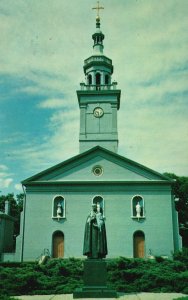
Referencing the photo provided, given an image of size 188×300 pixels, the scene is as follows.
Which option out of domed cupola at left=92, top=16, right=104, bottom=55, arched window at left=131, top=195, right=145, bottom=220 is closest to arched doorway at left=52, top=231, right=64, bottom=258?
arched window at left=131, top=195, right=145, bottom=220

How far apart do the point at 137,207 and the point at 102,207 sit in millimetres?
2851

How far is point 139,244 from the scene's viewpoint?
29281mm

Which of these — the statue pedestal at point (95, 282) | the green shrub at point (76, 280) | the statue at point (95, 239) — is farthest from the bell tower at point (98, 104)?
the statue pedestal at point (95, 282)

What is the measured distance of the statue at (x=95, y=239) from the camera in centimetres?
1327

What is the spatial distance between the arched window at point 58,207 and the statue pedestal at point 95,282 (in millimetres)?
16909

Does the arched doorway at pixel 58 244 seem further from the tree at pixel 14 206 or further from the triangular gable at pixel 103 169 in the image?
the tree at pixel 14 206

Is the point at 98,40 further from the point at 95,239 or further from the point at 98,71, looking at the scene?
the point at 95,239

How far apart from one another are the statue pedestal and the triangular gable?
1758cm

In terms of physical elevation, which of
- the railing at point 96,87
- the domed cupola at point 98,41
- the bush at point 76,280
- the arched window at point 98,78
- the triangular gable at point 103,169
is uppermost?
the domed cupola at point 98,41

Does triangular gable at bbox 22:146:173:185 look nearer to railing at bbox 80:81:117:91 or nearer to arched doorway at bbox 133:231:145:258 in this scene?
arched doorway at bbox 133:231:145:258

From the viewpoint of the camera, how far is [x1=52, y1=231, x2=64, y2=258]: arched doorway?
29141 mm

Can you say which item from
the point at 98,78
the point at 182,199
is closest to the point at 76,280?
the point at 98,78

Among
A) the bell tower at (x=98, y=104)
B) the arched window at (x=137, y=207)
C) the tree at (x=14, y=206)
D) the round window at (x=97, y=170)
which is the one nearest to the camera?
the arched window at (x=137, y=207)

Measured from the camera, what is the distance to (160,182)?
3011 centimetres
